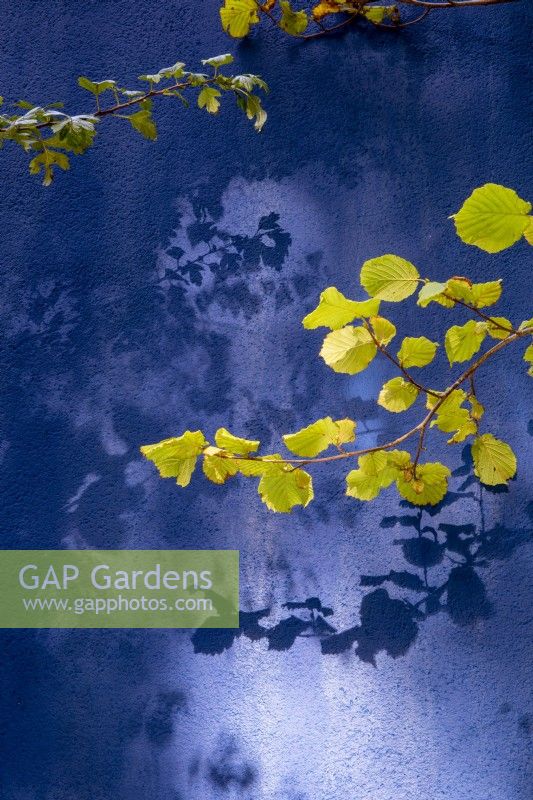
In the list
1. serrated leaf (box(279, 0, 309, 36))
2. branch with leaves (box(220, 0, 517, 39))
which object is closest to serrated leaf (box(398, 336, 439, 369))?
branch with leaves (box(220, 0, 517, 39))

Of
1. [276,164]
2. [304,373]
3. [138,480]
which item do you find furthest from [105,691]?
[276,164]

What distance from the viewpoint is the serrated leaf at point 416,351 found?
1468 mm

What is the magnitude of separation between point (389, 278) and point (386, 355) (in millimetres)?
304

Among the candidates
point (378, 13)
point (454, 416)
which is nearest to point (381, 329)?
point (454, 416)

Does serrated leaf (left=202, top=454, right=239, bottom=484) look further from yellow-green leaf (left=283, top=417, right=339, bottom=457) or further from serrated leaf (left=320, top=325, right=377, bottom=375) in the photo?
serrated leaf (left=320, top=325, right=377, bottom=375)

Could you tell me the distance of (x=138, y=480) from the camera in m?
2.26

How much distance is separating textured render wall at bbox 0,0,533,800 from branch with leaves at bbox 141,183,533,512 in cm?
48

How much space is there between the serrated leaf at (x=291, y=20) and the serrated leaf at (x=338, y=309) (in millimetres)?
1333

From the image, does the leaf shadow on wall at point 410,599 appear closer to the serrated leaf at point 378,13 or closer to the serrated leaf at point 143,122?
the serrated leaf at point 143,122

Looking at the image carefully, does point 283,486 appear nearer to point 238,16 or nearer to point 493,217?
point 493,217

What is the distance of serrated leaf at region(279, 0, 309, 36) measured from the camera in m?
2.28

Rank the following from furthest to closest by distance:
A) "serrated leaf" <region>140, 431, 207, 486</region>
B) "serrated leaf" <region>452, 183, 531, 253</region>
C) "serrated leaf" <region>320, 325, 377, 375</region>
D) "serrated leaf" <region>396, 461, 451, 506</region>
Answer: "serrated leaf" <region>396, 461, 451, 506</region> → "serrated leaf" <region>140, 431, 207, 486</region> → "serrated leaf" <region>320, 325, 377, 375</region> → "serrated leaf" <region>452, 183, 531, 253</region>

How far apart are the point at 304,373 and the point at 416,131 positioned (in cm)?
76

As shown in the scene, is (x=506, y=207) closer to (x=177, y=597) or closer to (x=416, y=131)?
(x=416, y=131)
